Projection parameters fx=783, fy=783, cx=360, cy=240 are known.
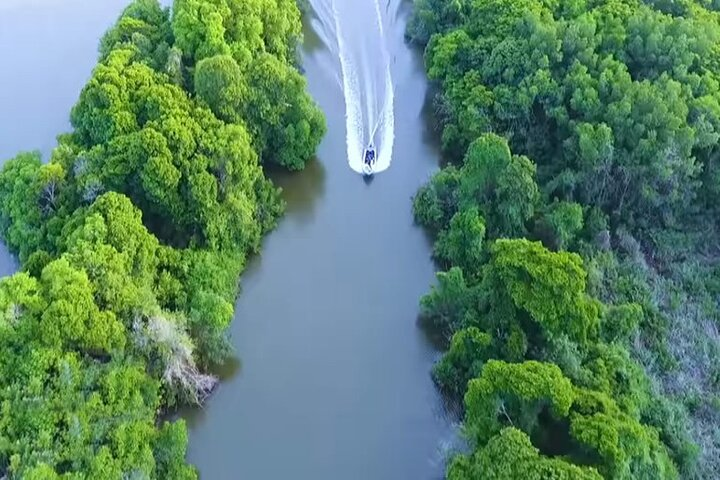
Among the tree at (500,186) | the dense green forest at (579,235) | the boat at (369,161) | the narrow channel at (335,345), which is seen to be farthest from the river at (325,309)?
the tree at (500,186)

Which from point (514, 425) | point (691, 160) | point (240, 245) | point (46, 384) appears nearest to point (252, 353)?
point (240, 245)

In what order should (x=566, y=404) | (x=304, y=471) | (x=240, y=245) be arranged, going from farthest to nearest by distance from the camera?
1. (x=240, y=245)
2. (x=304, y=471)
3. (x=566, y=404)

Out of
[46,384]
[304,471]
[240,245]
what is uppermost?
[46,384]

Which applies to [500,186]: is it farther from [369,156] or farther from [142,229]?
[142,229]

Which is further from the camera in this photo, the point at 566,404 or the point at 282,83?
the point at 282,83

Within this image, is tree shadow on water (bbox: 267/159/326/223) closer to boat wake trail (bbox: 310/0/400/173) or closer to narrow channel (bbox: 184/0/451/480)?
narrow channel (bbox: 184/0/451/480)

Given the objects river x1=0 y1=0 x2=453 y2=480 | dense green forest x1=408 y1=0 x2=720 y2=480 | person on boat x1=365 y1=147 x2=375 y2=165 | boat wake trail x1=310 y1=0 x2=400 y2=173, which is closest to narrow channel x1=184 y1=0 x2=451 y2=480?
river x1=0 y1=0 x2=453 y2=480

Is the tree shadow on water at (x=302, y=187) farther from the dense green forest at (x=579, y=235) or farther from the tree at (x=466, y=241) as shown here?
the tree at (x=466, y=241)

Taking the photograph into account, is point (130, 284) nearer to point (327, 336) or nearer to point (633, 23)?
point (327, 336)
